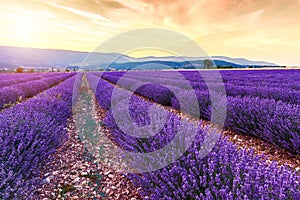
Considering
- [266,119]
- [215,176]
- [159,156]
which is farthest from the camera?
[266,119]

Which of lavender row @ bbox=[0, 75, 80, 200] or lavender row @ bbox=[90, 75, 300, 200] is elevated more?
lavender row @ bbox=[90, 75, 300, 200]

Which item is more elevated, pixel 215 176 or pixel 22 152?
pixel 215 176

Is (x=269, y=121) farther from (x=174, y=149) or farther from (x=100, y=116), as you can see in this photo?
(x=100, y=116)

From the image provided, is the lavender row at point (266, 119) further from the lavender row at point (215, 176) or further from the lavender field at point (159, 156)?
the lavender row at point (215, 176)

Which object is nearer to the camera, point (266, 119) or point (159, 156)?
point (159, 156)

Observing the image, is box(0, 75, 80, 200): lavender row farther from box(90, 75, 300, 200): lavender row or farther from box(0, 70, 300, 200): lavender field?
box(90, 75, 300, 200): lavender row

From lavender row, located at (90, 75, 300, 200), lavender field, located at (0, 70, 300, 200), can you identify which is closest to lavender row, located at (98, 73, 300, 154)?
lavender field, located at (0, 70, 300, 200)

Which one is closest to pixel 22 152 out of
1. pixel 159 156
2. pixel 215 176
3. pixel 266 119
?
pixel 159 156

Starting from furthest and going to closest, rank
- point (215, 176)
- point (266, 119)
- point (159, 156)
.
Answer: point (266, 119) < point (159, 156) < point (215, 176)

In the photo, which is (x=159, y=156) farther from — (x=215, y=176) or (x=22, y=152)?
(x=22, y=152)

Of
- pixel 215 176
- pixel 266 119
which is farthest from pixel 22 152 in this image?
pixel 266 119

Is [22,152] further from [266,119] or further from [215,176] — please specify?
[266,119]

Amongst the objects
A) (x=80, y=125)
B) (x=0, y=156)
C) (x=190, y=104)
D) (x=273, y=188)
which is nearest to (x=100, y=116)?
(x=80, y=125)

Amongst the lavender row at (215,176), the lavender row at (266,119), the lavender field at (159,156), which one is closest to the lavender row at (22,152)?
the lavender field at (159,156)
